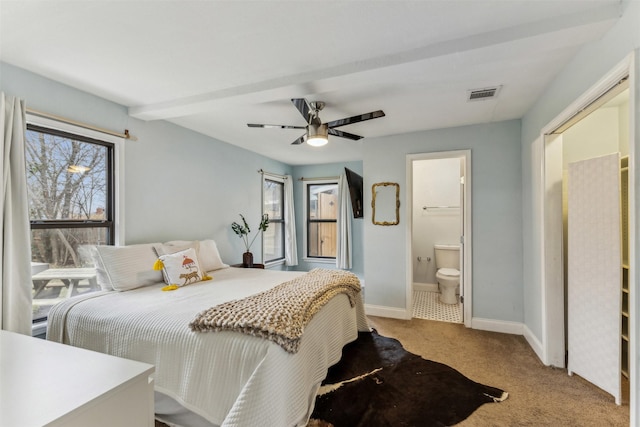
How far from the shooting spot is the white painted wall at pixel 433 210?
504 centimetres

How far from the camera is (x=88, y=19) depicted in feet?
5.17

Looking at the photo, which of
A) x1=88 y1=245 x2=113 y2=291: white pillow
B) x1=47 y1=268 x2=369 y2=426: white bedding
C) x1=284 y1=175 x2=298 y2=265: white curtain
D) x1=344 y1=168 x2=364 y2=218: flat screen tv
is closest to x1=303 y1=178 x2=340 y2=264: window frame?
x1=284 y1=175 x2=298 y2=265: white curtain

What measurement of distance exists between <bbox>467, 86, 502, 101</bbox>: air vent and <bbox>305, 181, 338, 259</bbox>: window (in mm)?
3199

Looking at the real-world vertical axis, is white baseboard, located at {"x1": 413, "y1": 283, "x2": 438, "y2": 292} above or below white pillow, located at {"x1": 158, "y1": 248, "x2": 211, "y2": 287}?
below

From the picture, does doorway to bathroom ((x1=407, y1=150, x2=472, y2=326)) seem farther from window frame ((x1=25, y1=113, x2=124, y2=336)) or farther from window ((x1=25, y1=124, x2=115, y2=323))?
window ((x1=25, y1=124, x2=115, y2=323))

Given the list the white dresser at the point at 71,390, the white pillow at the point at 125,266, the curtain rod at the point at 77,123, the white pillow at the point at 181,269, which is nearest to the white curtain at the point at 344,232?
the white pillow at the point at 181,269

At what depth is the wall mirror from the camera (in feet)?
12.2

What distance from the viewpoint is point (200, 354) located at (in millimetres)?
1613

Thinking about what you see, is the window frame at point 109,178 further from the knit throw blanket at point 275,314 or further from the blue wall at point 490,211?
the blue wall at point 490,211

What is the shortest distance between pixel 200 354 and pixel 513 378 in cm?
238

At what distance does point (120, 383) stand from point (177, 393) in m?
0.85

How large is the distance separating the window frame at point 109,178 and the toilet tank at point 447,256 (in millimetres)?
4534

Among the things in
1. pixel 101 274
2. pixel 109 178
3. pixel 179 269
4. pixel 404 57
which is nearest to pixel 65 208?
pixel 109 178

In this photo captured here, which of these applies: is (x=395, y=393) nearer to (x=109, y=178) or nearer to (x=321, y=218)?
(x=109, y=178)
